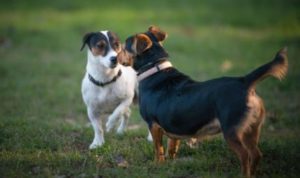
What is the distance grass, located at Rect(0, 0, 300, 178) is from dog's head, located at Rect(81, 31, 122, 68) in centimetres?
113

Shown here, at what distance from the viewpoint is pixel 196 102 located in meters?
6.43

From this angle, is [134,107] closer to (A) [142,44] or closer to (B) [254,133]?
(A) [142,44]

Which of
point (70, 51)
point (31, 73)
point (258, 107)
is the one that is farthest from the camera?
point (70, 51)

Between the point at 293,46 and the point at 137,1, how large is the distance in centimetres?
862

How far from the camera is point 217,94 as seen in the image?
6.22m

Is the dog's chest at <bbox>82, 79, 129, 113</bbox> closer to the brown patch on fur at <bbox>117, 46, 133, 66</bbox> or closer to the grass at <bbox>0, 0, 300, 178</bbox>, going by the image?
the grass at <bbox>0, 0, 300, 178</bbox>

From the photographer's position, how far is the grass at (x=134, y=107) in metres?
6.95

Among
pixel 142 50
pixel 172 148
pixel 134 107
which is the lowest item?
pixel 134 107

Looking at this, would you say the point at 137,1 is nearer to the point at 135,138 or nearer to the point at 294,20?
the point at 294,20

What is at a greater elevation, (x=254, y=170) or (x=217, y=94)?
(x=217, y=94)

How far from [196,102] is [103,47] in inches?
103

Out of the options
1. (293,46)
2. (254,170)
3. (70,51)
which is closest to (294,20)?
(293,46)

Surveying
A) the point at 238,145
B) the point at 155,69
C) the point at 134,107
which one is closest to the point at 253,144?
the point at 238,145

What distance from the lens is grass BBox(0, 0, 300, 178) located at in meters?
6.95
